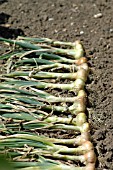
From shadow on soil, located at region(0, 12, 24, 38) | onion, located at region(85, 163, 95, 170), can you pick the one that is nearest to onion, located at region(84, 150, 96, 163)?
onion, located at region(85, 163, 95, 170)

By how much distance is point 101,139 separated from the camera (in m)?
1.63

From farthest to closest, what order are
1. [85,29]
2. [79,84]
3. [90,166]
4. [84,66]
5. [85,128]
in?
[85,29] → [84,66] → [79,84] → [85,128] → [90,166]

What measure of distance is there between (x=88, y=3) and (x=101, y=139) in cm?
158

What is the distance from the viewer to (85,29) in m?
2.56

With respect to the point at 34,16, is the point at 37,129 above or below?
below

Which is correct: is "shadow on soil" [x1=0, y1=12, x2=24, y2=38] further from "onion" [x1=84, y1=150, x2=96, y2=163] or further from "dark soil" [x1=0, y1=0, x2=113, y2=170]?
"onion" [x1=84, y1=150, x2=96, y2=163]

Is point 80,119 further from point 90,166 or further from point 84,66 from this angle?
point 84,66

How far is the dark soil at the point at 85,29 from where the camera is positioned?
1858mm

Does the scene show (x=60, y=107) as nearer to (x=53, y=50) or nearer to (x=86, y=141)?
(x=86, y=141)

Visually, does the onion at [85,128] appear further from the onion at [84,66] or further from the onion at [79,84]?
the onion at [84,66]

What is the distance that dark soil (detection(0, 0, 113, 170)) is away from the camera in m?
1.86

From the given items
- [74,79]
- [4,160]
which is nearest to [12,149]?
[74,79]

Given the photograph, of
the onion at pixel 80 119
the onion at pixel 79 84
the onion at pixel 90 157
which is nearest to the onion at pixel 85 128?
the onion at pixel 80 119

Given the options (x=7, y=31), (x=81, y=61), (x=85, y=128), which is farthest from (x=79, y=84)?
(x=7, y=31)
